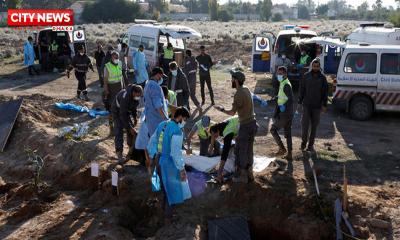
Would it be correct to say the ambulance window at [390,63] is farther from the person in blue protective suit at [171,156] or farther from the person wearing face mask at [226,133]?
the person in blue protective suit at [171,156]

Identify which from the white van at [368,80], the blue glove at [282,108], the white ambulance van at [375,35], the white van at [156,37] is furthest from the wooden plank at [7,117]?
the white ambulance van at [375,35]

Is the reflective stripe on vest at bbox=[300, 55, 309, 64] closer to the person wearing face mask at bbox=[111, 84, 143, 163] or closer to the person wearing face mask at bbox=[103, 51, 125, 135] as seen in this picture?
the person wearing face mask at bbox=[103, 51, 125, 135]

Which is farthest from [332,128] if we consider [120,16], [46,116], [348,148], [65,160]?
[120,16]

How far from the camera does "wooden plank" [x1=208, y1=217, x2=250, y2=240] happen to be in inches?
280

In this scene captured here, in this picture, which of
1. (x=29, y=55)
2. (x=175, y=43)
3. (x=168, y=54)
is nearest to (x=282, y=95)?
(x=168, y=54)

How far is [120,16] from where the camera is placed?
6712cm

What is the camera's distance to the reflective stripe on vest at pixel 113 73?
36.5ft

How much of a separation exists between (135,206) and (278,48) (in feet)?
34.0

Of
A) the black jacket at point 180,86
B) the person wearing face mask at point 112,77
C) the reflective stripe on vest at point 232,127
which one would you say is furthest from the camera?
the black jacket at point 180,86

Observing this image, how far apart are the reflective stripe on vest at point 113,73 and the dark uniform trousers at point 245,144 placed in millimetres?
4288

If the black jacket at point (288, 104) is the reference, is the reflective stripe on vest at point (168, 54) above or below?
above

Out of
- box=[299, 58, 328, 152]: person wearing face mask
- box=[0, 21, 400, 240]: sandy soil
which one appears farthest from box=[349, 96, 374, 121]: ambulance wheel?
box=[299, 58, 328, 152]: person wearing face mask

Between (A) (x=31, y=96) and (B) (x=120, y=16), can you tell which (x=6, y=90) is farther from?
(B) (x=120, y=16)

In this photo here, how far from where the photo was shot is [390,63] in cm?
1187
